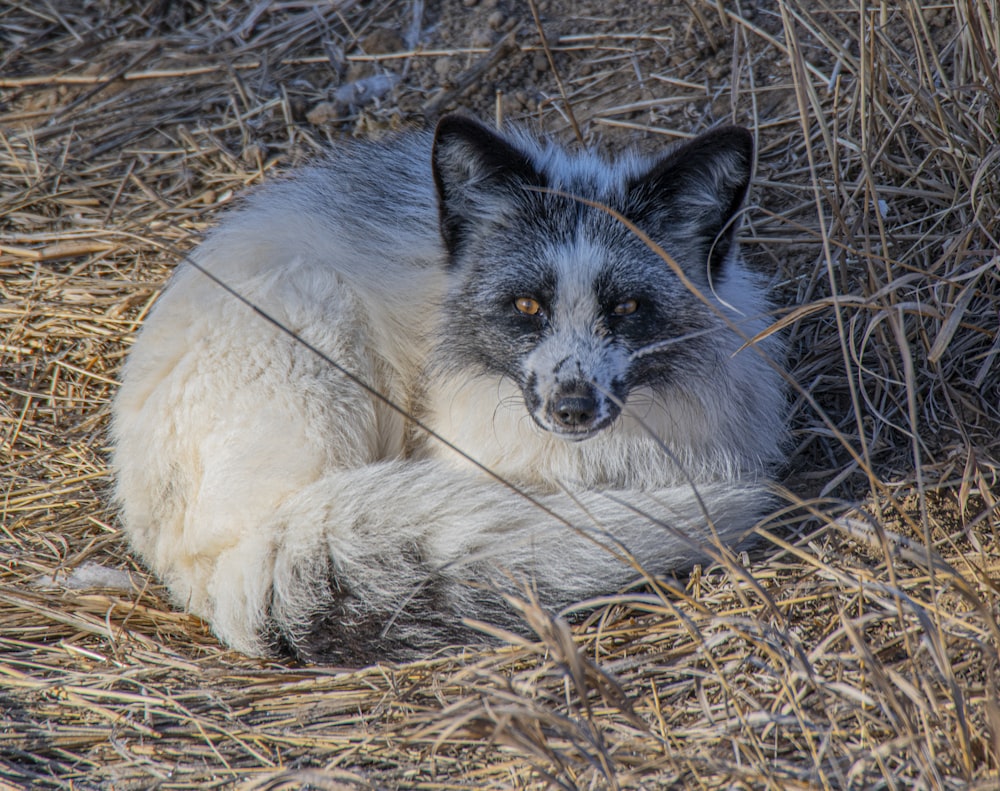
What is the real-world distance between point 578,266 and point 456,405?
0.67 metres

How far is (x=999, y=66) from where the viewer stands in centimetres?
292

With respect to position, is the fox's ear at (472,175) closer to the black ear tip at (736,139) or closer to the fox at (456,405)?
the fox at (456,405)

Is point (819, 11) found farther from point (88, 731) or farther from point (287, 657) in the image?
point (88, 731)

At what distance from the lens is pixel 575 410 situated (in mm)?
2484

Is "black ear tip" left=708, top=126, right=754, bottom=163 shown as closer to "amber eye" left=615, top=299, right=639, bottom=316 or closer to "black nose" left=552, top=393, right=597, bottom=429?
"amber eye" left=615, top=299, right=639, bottom=316

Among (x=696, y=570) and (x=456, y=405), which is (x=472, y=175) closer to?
(x=456, y=405)

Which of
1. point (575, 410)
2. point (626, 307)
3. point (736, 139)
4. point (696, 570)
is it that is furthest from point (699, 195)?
point (696, 570)

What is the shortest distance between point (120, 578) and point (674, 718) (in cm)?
197

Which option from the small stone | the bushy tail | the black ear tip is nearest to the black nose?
the bushy tail

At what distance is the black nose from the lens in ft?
8.15

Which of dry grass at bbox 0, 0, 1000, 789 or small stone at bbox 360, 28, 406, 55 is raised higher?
small stone at bbox 360, 28, 406, 55

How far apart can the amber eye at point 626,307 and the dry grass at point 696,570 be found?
0.59 m

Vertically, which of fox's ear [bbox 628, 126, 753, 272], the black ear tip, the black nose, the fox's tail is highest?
the black ear tip

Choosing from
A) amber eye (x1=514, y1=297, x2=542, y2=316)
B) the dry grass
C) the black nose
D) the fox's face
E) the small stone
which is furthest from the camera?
the small stone
